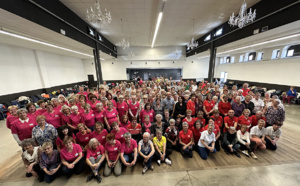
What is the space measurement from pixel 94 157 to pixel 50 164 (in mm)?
929

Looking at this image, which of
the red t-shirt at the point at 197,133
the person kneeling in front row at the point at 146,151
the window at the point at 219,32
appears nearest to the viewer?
the person kneeling in front row at the point at 146,151

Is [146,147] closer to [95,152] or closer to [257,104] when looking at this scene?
[95,152]

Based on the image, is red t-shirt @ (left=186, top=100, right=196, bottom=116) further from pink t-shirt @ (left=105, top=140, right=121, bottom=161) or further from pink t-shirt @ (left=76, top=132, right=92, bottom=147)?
pink t-shirt @ (left=76, top=132, right=92, bottom=147)

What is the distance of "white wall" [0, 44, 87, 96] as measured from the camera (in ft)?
20.0

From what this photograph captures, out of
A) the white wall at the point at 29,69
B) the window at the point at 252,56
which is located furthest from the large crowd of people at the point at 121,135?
the window at the point at 252,56

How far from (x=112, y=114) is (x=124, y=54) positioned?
12.7m

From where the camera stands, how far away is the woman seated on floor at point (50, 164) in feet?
7.22

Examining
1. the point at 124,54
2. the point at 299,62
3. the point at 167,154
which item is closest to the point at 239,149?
the point at 167,154

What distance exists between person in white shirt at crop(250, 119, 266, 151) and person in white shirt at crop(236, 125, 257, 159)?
13 cm

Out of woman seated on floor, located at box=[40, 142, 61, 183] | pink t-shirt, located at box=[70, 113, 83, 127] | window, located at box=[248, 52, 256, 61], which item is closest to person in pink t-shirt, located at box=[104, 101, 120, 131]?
pink t-shirt, located at box=[70, 113, 83, 127]

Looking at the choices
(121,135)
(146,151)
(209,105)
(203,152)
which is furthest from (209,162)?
(121,135)

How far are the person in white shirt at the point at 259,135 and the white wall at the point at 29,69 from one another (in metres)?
11.9

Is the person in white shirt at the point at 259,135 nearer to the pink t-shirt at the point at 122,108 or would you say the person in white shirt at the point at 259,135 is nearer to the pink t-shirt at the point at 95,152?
the pink t-shirt at the point at 122,108

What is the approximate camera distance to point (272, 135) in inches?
118
